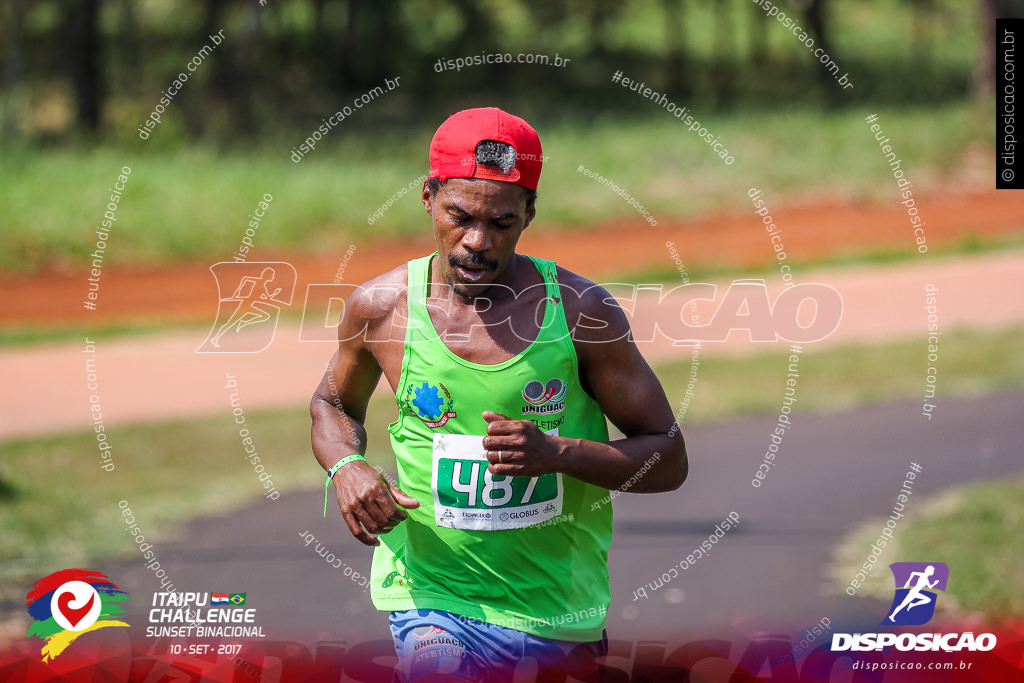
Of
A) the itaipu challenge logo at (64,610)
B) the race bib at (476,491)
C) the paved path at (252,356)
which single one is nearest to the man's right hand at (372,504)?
the race bib at (476,491)

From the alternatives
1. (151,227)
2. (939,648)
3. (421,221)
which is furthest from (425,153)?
(939,648)

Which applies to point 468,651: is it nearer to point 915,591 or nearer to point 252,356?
point 915,591

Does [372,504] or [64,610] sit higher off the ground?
[372,504]

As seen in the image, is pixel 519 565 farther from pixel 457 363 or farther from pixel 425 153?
pixel 425 153

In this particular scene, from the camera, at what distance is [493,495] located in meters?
2.76

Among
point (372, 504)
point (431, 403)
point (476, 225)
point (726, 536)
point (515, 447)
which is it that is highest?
point (476, 225)

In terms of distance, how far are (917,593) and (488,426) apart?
9.73 feet

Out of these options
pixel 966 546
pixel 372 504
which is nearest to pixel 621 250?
pixel 966 546

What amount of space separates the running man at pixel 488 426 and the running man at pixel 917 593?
94.2 inches

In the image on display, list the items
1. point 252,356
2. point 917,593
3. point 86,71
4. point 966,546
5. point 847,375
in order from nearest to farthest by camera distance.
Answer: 1. point 917,593
2. point 966,546
3. point 847,375
4. point 252,356
5. point 86,71

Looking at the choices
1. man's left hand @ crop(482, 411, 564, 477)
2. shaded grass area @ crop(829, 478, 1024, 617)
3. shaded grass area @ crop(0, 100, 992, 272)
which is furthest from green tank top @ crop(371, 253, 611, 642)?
shaded grass area @ crop(0, 100, 992, 272)

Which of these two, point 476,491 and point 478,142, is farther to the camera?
point 476,491

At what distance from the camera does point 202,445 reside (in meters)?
7.99

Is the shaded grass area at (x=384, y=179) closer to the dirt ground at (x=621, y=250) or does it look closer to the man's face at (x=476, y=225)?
the dirt ground at (x=621, y=250)
